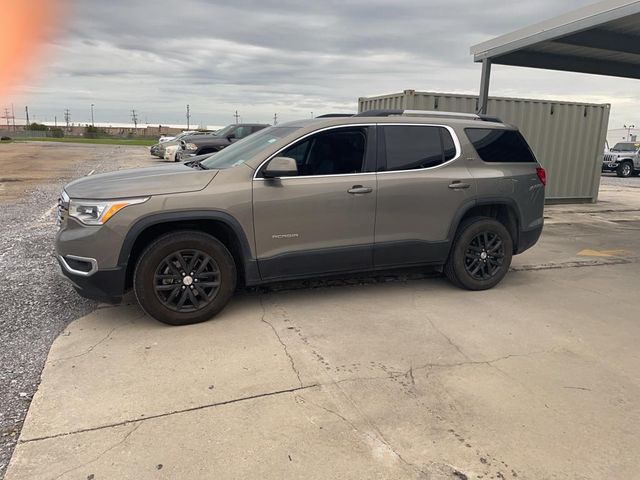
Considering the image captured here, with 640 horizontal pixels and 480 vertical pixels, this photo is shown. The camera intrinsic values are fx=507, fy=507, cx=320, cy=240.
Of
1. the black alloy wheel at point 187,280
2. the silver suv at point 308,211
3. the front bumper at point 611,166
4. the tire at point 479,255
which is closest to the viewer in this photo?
the silver suv at point 308,211

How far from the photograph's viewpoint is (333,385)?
3490 millimetres

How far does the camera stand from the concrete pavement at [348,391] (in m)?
2.71

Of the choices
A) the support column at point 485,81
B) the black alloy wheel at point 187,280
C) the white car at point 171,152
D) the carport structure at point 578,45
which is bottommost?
the black alloy wheel at point 187,280

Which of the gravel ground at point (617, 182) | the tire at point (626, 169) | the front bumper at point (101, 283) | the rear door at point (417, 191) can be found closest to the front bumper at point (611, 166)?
the tire at point (626, 169)

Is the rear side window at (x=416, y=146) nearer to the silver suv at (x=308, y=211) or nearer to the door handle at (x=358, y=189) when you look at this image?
the silver suv at (x=308, y=211)

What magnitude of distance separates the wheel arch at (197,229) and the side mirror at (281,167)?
531 millimetres

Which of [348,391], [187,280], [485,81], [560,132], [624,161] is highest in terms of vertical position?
[485,81]

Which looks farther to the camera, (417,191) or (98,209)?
(417,191)

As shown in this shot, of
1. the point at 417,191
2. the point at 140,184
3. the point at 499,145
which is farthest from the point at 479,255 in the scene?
the point at 140,184

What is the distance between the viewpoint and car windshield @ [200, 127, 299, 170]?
4742mm

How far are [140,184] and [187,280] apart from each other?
2.95 ft

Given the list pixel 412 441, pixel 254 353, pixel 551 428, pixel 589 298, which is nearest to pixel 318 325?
pixel 254 353

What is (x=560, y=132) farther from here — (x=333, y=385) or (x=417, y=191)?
(x=333, y=385)

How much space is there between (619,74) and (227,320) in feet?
38.6
